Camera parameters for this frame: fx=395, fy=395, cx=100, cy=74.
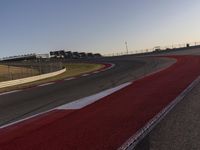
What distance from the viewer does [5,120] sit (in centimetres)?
1053

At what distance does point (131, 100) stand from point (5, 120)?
3756 millimetres

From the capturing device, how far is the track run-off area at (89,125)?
22.2 feet

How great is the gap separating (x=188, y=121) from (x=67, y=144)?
8.93 feet

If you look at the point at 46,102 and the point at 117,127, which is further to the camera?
the point at 46,102

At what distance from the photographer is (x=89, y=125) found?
8.34m

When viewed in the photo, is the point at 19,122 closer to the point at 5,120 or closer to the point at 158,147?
the point at 5,120

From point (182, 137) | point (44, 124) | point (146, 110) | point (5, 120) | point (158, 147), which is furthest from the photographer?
point (5, 120)

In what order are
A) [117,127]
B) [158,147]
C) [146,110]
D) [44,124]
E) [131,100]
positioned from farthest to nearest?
1. [131,100]
2. [146,110]
3. [44,124]
4. [117,127]
5. [158,147]

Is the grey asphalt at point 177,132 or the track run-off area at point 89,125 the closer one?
the grey asphalt at point 177,132

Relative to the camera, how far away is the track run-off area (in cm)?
678

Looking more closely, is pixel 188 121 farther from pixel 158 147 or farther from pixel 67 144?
Answer: pixel 67 144

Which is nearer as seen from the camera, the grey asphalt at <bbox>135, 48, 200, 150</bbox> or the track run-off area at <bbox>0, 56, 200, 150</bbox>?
the grey asphalt at <bbox>135, 48, 200, 150</bbox>

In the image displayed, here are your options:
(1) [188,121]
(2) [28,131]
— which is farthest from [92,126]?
(1) [188,121]

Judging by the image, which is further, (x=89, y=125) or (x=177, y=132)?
(x=89, y=125)
